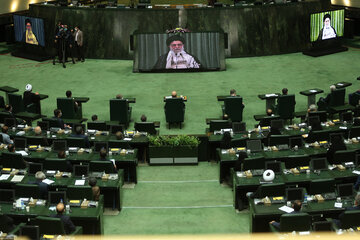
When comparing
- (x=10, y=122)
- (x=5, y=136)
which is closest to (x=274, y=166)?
(x=5, y=136)

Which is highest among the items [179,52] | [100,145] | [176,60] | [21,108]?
[179,52]

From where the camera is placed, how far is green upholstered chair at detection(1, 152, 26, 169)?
1606 cm

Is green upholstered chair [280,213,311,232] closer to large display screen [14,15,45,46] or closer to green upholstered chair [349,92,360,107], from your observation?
green upholstered chair [349,92,360,107]

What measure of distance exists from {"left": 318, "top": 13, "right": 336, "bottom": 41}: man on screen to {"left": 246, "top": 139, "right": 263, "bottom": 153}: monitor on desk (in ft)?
46.9

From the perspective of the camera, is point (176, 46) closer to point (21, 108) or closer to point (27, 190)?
point (21, 108)

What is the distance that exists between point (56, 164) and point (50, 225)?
3342 millimetres

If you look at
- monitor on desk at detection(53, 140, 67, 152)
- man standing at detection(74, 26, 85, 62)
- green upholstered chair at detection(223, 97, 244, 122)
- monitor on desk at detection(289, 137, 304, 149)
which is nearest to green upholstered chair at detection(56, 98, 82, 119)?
monitor on desk at detection(53, 140, 67, 152)

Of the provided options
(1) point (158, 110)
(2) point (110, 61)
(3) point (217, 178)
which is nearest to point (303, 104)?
(1) point (158, 110)

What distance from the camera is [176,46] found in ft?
87.8

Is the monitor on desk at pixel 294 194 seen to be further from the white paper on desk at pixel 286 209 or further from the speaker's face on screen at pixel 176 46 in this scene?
the speaker's face on screen at pixel 176 46

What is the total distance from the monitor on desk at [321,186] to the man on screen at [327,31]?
1665cm

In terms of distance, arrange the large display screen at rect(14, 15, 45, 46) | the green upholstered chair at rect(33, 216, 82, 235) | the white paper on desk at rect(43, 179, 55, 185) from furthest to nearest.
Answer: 1. the large display screen at rect(14, 15, 45, 46)
2. the white paper on desk at rect(43, 179, 55, 185)
3. the green upholstered chair at rect(33, 216, 82, 235)

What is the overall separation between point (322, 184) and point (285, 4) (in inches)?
700

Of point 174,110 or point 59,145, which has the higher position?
point 174,110
